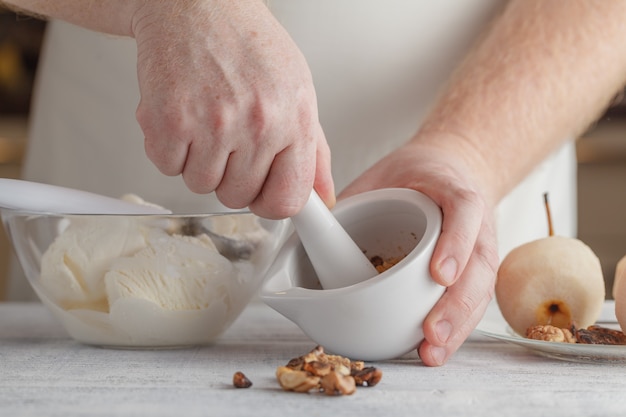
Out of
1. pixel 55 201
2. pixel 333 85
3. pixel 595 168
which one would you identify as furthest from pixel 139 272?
pixel 595 168

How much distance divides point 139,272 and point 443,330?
0.93 feet

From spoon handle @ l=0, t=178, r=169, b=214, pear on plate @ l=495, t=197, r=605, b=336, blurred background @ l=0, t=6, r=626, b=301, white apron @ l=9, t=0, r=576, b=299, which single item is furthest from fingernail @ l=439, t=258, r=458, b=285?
blurred background @ l=0, t=6, r=626, b=301

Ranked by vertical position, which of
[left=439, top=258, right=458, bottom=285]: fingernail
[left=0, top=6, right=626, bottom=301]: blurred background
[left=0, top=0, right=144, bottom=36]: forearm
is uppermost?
[left=0, top=0, right=144, bottom=36]: forearm

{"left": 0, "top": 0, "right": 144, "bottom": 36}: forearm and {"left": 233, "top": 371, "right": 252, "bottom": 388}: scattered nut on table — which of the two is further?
{"left": 0, "top": 0, "right": 144, "bottom": 36}: forearm

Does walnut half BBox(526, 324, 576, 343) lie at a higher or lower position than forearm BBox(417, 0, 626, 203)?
lower

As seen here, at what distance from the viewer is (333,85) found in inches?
49.7

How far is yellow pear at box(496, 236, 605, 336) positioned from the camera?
870 mm

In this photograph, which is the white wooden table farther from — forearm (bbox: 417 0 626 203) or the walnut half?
forearm (bbox: 417 0 626 203)

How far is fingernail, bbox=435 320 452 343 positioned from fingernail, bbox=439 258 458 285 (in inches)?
1.6

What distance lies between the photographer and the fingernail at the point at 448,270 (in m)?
0.73

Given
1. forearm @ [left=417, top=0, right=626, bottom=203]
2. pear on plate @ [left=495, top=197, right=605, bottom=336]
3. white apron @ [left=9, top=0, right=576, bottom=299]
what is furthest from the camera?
white apron @ [left=9, top=0, right=576, bottom=299]

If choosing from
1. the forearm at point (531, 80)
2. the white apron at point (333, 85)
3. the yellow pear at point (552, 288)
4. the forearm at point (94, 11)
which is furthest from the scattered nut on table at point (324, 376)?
the white apron at point (333, 85)

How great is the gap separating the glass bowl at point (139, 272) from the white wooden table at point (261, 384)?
23mm

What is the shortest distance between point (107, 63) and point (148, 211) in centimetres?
53
